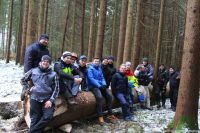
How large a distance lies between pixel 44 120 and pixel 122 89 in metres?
3.86

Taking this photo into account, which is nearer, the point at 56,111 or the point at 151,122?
the point at 56,111

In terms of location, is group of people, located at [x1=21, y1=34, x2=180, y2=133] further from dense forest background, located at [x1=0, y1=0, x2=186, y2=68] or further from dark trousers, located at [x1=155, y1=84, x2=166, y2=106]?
dense forest background, located at [x1=0, y1=0, x2=186, y2=68]

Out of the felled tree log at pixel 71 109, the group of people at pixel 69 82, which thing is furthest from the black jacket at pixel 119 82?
the felled tree log at pixel 71 109

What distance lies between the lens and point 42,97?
8.24 meters

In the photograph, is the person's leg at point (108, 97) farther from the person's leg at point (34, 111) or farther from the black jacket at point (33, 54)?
the person's leg at point (34, 111)

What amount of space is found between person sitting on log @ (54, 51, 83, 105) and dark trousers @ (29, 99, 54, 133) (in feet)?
3.21

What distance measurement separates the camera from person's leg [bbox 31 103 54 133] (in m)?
8.18

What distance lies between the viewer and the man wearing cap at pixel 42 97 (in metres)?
8.21

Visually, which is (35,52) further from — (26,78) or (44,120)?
(44,120)

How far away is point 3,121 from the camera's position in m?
9.95

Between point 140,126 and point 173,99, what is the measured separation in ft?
14.5

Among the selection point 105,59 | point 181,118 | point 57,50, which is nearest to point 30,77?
point 105,59

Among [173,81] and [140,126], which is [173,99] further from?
[140,126]

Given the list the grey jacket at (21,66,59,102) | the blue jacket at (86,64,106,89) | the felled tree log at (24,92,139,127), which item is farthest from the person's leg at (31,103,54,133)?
the blue jacket at (86,64,106,89)
